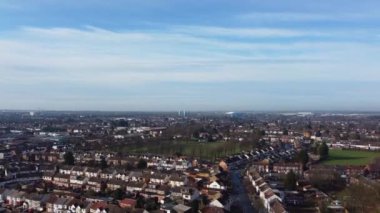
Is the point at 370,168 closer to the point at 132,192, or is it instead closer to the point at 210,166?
the point at 210,166

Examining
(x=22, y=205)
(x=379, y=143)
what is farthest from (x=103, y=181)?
Answer: (x=379, y=143)

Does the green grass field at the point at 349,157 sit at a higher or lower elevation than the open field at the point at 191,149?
lower

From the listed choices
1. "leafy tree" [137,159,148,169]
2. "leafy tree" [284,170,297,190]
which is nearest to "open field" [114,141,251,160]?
"leafy tree" [137,159,148,169]

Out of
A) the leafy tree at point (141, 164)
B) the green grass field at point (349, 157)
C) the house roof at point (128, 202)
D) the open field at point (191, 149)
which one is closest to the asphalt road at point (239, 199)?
the house roof at point (128, 202)

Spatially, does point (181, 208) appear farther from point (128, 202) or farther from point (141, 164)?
point (141, 164)

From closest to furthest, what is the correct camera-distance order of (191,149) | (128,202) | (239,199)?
(128,202) → (239,199) → (191,149)

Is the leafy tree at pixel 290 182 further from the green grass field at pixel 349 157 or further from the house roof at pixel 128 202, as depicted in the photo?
the green grass field at pixel 349 157

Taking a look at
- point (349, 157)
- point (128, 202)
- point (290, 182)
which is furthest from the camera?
point (349, 157)

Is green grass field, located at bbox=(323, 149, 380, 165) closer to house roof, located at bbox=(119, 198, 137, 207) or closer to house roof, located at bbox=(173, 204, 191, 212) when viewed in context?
house roof, located at bbox=(173, 204, 191, 212)

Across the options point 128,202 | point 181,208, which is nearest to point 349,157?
point 181,208
